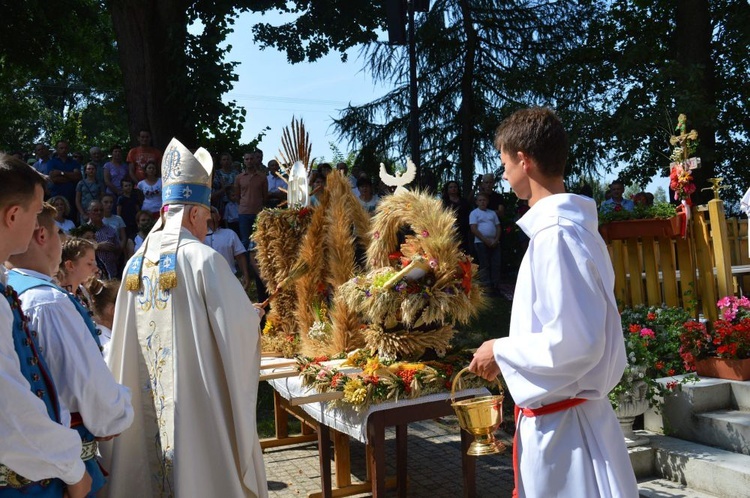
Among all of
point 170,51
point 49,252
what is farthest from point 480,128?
point 49,252

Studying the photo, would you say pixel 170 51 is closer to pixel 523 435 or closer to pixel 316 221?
pixel 316 221

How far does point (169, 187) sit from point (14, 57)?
11.0 m

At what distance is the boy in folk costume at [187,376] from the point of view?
13.1 ft

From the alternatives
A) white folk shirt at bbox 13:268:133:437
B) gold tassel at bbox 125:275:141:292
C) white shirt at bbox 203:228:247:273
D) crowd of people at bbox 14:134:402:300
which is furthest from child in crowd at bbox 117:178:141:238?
white folk shirt at bbox 13:268:133:437

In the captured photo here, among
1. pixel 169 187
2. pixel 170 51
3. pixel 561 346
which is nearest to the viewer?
pixel 561 346

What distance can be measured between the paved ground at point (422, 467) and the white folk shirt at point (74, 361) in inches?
119

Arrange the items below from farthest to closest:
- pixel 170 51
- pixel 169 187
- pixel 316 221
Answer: pixel 170 51
pixel 316 221
pixel 169 187

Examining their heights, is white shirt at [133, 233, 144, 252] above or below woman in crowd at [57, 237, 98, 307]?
above

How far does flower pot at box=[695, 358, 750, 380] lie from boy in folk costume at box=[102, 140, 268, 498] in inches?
152

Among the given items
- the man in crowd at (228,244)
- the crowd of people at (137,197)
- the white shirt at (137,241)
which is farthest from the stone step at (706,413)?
the white shirt at (137,241)

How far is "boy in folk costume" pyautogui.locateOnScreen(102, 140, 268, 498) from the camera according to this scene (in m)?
3.99

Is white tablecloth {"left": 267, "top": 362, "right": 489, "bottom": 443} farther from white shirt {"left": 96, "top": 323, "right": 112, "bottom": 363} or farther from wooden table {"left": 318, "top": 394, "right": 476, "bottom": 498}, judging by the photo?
white shirt {"left": 96, "top": 323, "right": 112, "bottom": 363}

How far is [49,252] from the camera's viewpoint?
308cm

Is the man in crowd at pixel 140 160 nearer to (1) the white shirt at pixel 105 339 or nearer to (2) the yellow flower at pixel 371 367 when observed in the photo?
(1) the white shirt at pixel 105 339
